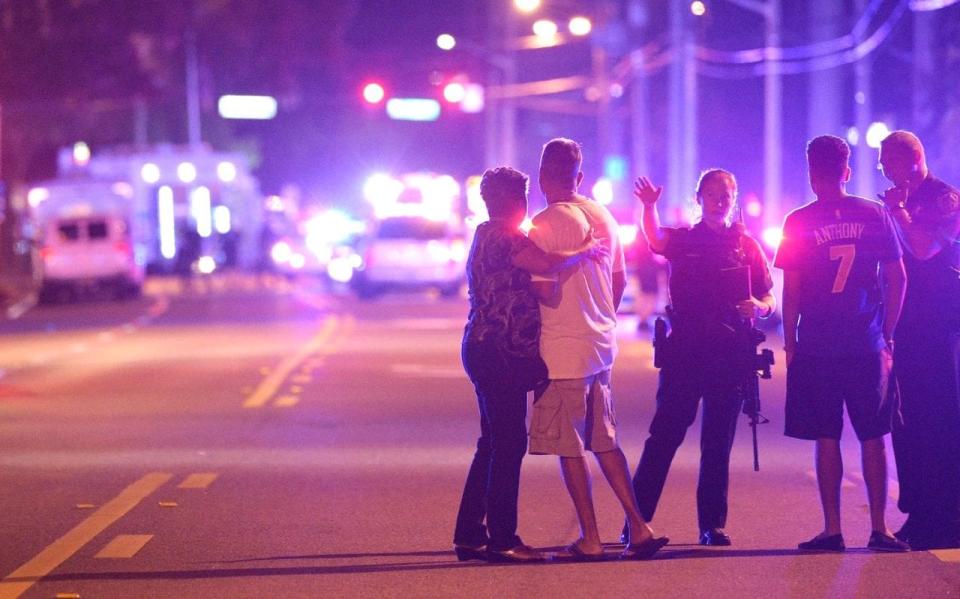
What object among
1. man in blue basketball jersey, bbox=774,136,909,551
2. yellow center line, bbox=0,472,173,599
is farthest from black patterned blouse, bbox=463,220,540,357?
A: yellow center line, bbox=0,472,173,599

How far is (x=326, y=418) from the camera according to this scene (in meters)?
13.8

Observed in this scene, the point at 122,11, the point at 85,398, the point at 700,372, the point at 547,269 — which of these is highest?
the point at 122,11

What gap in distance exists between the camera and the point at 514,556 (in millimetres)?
7555

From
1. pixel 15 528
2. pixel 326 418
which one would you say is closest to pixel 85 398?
pixel 326 418

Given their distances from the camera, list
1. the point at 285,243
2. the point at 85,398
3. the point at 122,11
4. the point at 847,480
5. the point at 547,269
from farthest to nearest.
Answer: the point at 285,243, the point at 122,11, the point at 85,398, the point at 847,480, the point at 547,269

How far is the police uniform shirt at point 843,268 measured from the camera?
300 inches

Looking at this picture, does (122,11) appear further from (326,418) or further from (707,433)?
(707,433)

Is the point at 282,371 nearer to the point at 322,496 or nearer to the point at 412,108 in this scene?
the point at 322,496

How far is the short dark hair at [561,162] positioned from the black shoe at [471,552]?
1758mm

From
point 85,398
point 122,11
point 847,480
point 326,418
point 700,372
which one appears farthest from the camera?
point 122,11

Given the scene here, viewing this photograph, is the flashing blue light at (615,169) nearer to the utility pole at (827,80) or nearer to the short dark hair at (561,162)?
the utility pole at (827,80)

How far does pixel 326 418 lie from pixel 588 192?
165 feet

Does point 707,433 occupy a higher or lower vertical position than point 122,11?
lower

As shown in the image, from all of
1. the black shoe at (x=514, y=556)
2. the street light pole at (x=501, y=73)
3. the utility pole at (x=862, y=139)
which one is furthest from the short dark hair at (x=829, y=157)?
the street light pole at (x=501, y=73)
